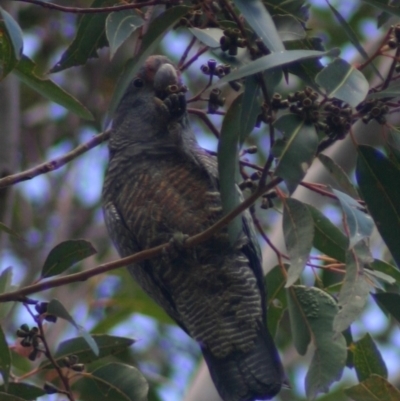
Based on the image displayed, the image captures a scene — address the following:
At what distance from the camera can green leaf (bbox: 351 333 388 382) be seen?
105 inches

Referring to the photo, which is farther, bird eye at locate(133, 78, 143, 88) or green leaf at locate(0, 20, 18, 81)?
bird eye at locate(133, 78, 143, 88)

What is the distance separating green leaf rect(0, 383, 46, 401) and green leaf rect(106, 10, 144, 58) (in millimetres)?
1002

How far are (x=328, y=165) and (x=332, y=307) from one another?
49 cm

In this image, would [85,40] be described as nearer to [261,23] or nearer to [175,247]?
[175,247]

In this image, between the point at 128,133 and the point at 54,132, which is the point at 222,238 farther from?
the point at 54,132

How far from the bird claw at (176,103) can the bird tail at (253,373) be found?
74cm

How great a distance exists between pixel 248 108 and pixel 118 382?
1.04 metres

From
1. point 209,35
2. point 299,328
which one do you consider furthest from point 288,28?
point 299,328

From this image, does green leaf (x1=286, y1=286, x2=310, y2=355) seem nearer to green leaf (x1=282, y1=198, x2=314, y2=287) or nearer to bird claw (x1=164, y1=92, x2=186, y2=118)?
green leaf (x1=282, y1=198, x2=314, y2=287)

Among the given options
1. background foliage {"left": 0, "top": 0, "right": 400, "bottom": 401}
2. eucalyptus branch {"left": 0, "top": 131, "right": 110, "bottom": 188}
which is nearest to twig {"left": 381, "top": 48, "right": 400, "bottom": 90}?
background foliage {"left": 0, "top": 0, "right": 400, "bottom": 401}

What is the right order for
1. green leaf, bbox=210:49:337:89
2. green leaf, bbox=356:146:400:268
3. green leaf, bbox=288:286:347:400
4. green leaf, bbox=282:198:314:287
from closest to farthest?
green leaf, bbox=210:49:337:89
green leaf, bbox=282:198:314:287
green leaf, bbox=356:146:400:268
green leaf, bbox=288:286:347:400

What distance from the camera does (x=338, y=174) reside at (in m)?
2.25

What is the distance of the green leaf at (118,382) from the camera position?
254 centimetres

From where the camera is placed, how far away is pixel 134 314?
477 centimetres
